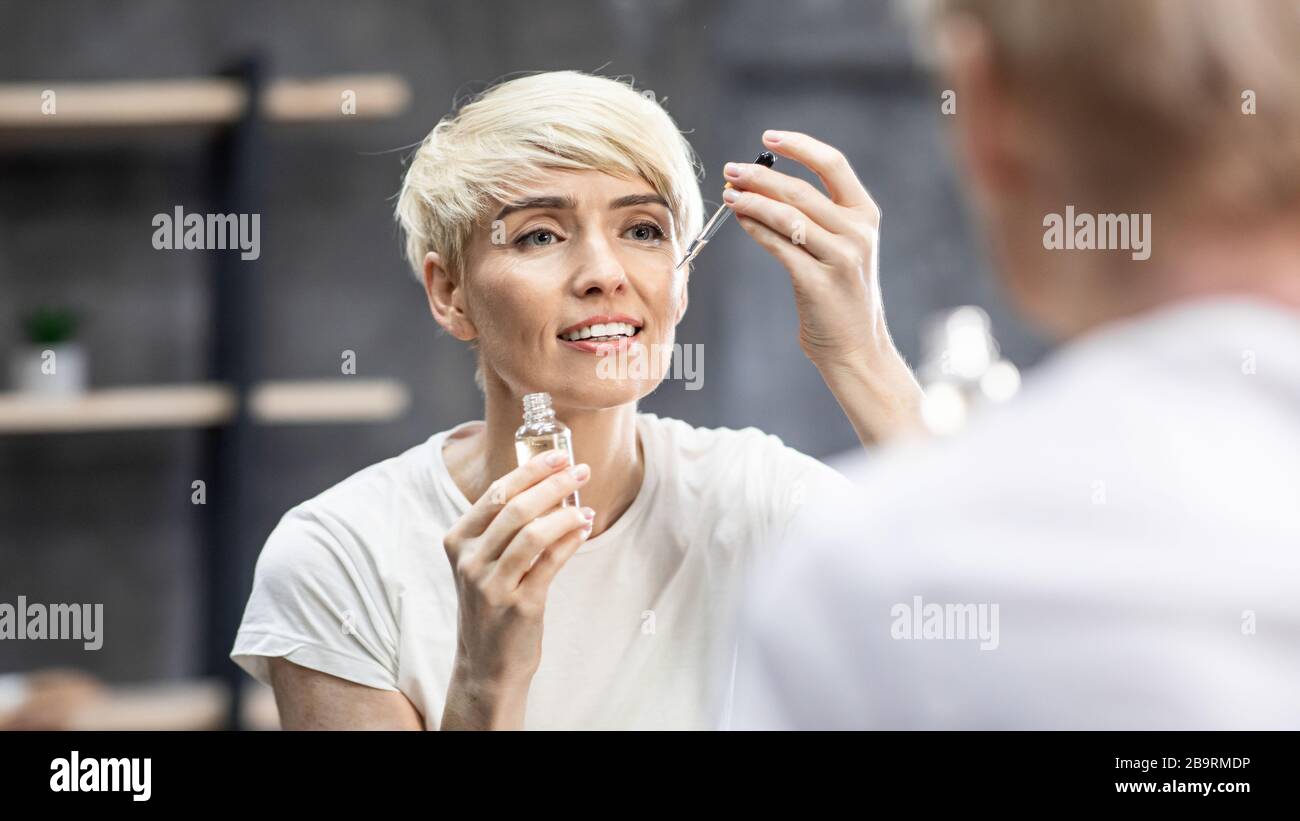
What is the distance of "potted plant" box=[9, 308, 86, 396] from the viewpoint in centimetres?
137

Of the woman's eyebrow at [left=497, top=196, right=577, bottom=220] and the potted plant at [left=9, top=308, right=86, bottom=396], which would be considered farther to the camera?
the potted plant at [left=9, top=308, right=86, bottom=396]

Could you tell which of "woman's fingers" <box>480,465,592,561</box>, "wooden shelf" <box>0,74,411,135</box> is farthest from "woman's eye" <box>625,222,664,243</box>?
"wooden shelf" <box>0,74,411,135</box>

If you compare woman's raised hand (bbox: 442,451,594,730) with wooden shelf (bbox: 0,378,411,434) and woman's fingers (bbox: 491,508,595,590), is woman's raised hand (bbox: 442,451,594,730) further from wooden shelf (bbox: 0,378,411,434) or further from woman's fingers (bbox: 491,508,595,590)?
wooden shelf (bbox: 0,378,411,434)

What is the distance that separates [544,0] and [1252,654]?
1.18 m

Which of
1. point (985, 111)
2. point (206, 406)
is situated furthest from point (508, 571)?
point (206, 406)

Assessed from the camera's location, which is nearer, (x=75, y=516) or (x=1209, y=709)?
(x=1209, y=709)

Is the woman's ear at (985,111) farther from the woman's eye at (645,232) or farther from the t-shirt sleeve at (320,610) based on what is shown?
the t-shirt sleeve at (320,610)

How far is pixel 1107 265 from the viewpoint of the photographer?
0.42 m

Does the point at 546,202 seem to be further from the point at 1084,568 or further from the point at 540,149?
the point at 1084,568

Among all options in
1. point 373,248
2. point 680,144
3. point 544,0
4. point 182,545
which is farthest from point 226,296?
point 680,144

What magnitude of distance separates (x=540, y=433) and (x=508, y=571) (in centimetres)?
13

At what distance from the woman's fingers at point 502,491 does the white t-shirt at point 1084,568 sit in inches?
18.9

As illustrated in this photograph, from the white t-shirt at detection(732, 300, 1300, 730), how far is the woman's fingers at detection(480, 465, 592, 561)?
468 mm
